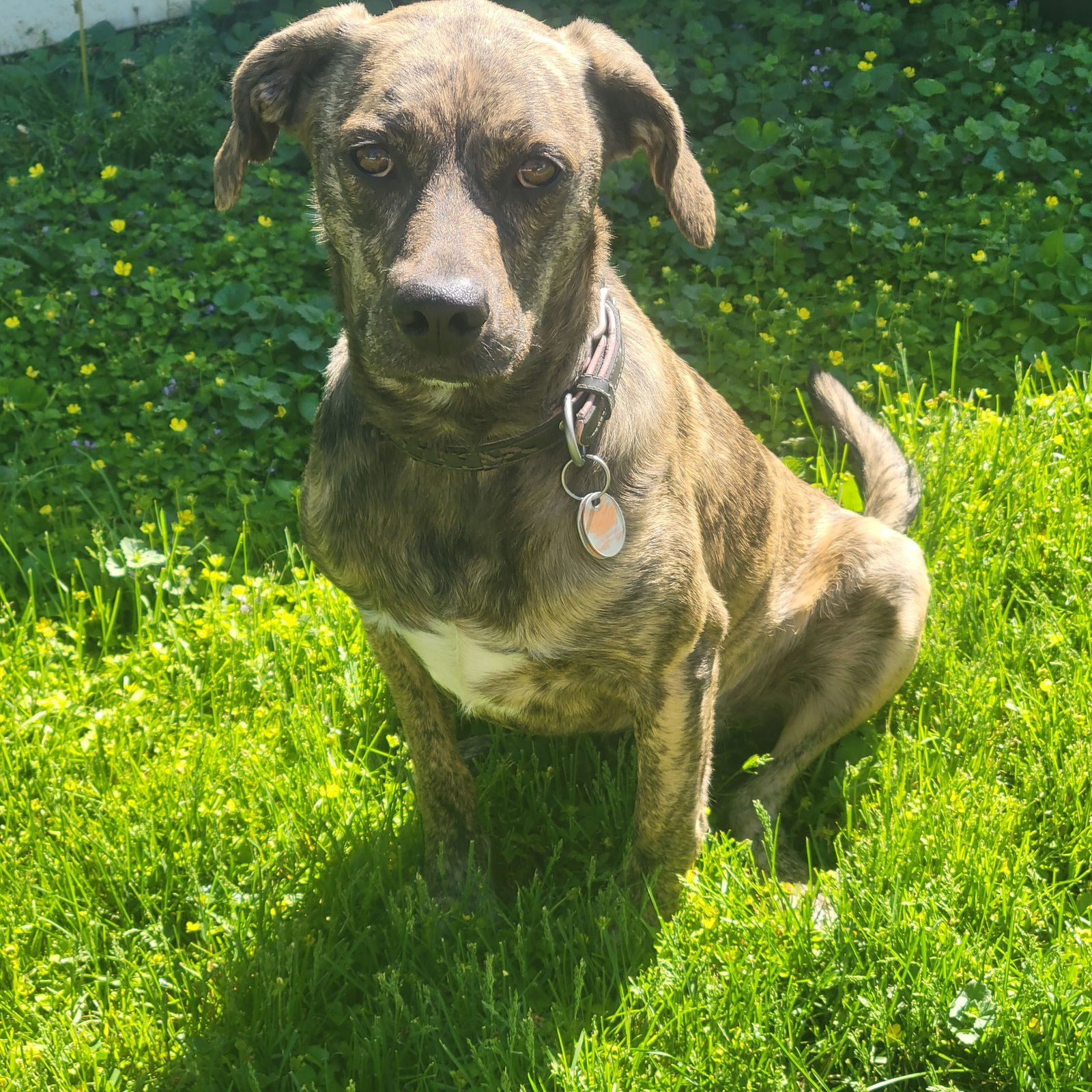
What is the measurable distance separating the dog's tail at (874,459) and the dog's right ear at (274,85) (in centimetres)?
183

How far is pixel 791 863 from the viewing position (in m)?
3.06

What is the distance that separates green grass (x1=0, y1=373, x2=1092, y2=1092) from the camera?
7.87ft

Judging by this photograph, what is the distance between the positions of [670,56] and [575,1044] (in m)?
4.21

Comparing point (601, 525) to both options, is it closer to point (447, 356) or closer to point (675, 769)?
point (447, 356)

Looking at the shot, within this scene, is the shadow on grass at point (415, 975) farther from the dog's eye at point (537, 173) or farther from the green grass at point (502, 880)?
the dog's eye at point (537, 173)

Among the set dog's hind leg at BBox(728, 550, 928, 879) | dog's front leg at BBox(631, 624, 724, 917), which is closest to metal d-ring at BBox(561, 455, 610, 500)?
dog's front leg at BBox(631, 624, 724, 917)

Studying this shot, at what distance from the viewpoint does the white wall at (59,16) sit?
5477 mm

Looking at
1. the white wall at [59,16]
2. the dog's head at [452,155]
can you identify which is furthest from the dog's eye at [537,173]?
the white wall at [59,16]

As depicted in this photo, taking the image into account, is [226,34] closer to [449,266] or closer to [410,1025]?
[449,266]

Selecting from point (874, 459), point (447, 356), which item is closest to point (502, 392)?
point (447, 356)

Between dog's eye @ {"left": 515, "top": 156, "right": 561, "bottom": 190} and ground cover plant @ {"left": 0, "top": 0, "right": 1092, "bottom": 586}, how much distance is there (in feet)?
6.67

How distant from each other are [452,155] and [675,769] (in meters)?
1.37

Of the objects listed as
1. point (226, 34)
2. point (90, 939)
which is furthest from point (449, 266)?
point (226, 34)

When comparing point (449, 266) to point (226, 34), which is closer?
point (449, 266)
